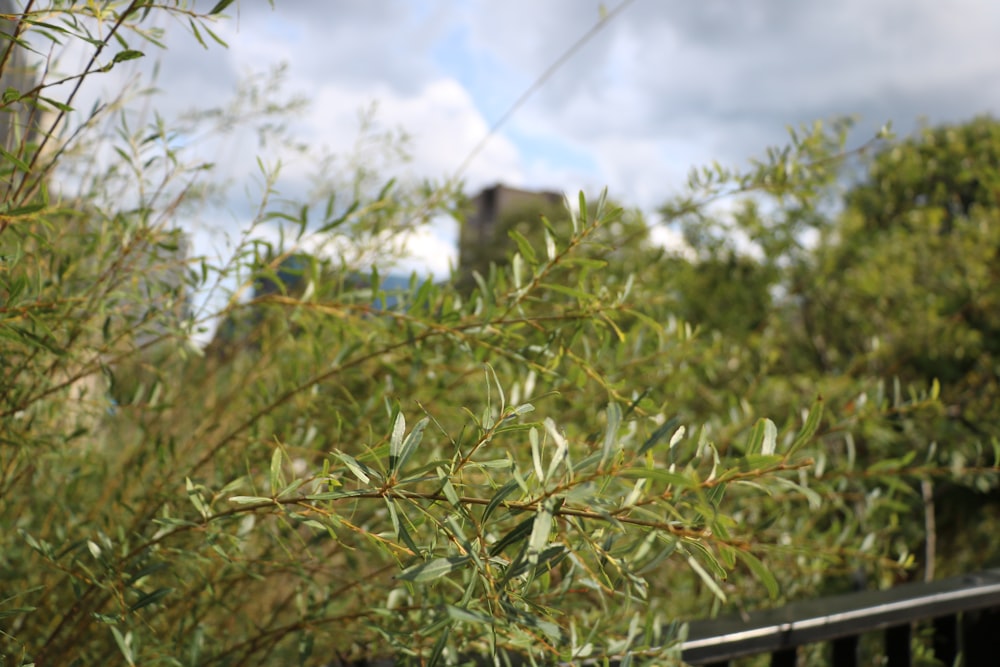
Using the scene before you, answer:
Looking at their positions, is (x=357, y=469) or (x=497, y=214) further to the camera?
(x=497, y=214)

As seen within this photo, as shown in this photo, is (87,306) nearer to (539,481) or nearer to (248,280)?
(248,280)

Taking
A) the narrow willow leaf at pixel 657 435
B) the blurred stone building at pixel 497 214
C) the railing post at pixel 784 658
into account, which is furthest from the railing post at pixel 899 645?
the blurred stone building at pixel 497 214

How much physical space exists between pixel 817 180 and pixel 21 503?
1341mm

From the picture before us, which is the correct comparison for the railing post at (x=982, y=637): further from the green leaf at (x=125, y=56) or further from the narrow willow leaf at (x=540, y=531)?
the green leaf at (x=125, y=56)

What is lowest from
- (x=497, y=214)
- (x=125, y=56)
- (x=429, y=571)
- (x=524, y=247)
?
(x=429, y=571)

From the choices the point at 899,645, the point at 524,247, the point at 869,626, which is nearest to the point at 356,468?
the point at 524,247

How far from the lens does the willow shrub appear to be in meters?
0.57

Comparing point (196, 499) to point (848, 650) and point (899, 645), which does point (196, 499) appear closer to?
point (848, 650)

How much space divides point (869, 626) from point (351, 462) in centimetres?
114

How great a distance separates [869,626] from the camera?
1.37 metres

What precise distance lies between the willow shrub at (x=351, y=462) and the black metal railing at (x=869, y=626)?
11 cm

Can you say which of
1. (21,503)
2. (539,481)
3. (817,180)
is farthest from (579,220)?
(21,503)

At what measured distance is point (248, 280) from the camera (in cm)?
108

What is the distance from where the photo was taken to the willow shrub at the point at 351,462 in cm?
57
